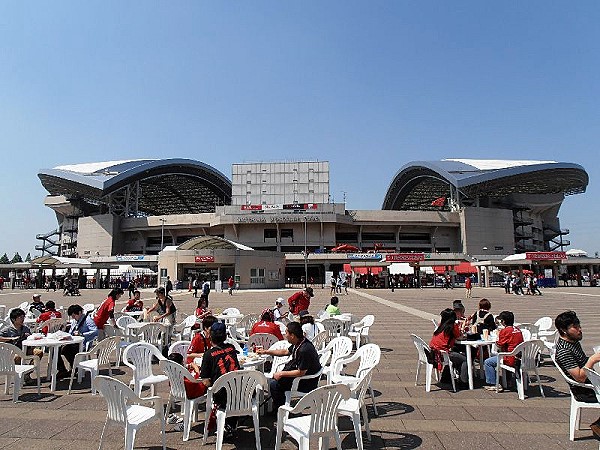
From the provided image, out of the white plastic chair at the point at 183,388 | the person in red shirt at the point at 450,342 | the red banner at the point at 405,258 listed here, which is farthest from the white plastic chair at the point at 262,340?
the red banner at the point at 405,258

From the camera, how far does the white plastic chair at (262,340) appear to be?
23.6ft

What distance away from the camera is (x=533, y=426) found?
5.30m

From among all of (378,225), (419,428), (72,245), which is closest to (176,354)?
(419,428)

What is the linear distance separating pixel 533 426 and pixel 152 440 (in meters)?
4.49

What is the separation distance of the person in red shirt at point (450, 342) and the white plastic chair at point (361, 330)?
3353 mm

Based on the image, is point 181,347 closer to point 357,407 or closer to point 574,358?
point 357,407

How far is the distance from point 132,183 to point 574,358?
269ft

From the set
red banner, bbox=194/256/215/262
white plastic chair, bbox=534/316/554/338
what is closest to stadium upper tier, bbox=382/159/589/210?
red banner, bbox=194/256/215/262

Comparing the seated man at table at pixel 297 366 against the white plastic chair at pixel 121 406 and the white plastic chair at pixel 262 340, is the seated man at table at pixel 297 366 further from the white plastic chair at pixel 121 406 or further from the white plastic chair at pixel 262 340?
the white plastic chair at pixel 262 340

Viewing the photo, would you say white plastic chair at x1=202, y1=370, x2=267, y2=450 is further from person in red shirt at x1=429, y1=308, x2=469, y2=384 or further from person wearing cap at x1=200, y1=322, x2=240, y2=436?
person in red shirt at x1=429, y1=308, x2=469, y2=384

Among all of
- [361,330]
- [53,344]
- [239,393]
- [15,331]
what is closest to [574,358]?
[239,393]

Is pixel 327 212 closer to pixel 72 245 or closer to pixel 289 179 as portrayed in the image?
pixel 289 179

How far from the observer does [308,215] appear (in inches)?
2749

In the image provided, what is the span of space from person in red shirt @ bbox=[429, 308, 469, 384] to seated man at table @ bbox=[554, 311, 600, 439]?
2082 mm
